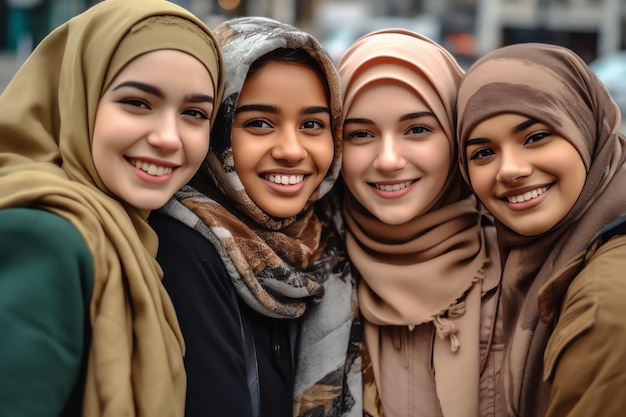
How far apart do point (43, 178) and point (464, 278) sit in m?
1.54

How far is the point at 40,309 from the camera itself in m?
1.79

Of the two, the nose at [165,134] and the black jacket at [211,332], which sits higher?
the nose at [165,134]

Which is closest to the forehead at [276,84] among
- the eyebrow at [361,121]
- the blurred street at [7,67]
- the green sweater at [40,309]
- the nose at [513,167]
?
the eyebrow at [361,121]

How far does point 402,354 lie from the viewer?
2.69 meters

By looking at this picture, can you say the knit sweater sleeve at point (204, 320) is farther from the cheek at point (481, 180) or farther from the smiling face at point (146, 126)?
the cheek at point (481, 180)

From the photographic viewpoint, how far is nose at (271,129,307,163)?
2.53 meters

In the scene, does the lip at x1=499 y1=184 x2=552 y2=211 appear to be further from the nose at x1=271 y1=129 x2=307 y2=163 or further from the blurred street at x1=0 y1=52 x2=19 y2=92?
the blurred street at x1=0 y1=52 x2=19 y2=92

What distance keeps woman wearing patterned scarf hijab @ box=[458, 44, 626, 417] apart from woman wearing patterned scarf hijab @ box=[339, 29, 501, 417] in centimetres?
14

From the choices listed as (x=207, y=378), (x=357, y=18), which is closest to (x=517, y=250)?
(x=207, y=378)

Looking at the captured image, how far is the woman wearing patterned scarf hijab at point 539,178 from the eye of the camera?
7.61ft

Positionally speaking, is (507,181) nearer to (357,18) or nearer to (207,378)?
(207,378)

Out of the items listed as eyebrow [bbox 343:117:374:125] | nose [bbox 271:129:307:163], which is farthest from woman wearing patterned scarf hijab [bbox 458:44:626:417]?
nose [bbox 271:129:307:163]

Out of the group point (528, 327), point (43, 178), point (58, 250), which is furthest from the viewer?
point (528, 327)

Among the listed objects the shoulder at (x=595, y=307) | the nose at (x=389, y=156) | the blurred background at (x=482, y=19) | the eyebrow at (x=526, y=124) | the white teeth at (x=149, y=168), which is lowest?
the blurred background at (x=482, y=19)
